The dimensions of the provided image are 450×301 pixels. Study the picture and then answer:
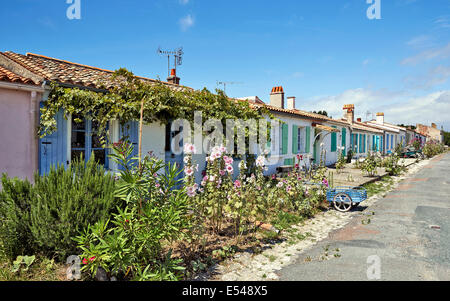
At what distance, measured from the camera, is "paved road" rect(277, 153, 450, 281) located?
142 inches

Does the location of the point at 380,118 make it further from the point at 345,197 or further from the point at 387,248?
the point at 387,248

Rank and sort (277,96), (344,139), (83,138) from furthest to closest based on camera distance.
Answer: (344,139)
(277,96)
(83,138)

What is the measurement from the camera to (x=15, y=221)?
11.1ft

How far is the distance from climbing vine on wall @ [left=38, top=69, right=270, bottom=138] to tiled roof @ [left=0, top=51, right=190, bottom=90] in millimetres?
239

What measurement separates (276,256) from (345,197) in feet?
12.2

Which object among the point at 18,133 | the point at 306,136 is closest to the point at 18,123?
the point at 18,133

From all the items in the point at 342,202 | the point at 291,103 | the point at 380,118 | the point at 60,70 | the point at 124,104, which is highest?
the point at 380,118

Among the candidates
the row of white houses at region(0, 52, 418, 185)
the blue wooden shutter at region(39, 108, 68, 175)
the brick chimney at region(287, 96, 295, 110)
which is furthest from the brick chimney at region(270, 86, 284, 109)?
the blue wooden shutter at region(39, 108, 68, 175)

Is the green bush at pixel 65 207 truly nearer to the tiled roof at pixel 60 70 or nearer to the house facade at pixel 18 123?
the house facade at pixel 18 123

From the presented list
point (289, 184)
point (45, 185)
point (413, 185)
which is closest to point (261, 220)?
point (289, 184)

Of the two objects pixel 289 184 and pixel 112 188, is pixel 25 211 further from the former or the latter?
pixel 289 184

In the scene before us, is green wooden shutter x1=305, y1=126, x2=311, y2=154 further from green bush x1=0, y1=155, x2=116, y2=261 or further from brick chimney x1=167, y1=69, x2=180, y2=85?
green bush x1=0, y1=155, x2=116, y2=261

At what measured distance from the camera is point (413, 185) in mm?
11312
